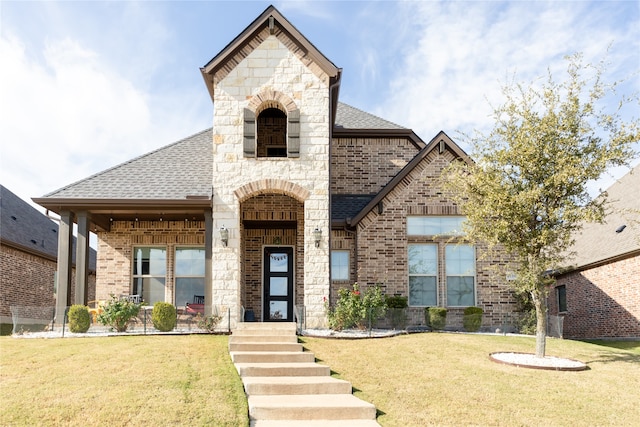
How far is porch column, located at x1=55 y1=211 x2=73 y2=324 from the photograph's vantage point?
1606 centimetres

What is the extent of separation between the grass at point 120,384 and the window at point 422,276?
6.73 metres

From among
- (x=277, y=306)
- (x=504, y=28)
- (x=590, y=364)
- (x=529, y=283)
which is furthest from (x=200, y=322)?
(x=504, y=28)

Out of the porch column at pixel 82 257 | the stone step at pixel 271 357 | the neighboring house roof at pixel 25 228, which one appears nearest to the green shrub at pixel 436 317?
the stone step at pixel 271 357

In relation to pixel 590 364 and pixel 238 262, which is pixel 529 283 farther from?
pixel 238 262

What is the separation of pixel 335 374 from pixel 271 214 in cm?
744

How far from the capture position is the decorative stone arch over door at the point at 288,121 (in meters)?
16.6

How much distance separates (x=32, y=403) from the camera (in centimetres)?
852

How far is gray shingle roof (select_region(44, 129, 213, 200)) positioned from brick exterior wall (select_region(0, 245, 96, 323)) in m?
6.19

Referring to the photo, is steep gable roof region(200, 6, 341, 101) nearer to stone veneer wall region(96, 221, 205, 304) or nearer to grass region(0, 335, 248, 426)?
stone veneer wall region(96, 221, 205, 304)

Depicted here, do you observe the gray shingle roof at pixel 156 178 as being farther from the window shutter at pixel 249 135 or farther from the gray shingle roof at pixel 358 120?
the gray shingle roof at pixel 358 120

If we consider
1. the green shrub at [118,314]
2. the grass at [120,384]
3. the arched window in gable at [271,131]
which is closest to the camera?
the grass at [120,384]

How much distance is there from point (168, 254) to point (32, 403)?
10.0 m

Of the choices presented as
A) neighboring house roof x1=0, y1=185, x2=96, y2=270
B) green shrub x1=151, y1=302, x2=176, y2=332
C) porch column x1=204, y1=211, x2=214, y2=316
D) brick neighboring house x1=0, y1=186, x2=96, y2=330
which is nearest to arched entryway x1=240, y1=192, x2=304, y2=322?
porch column x1=204, y1=211, x2=214, y2=316

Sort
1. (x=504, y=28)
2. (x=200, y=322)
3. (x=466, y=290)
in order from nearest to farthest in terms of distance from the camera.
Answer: (x=504, y=28), (x=200, y=322), (x=466, y=290)
